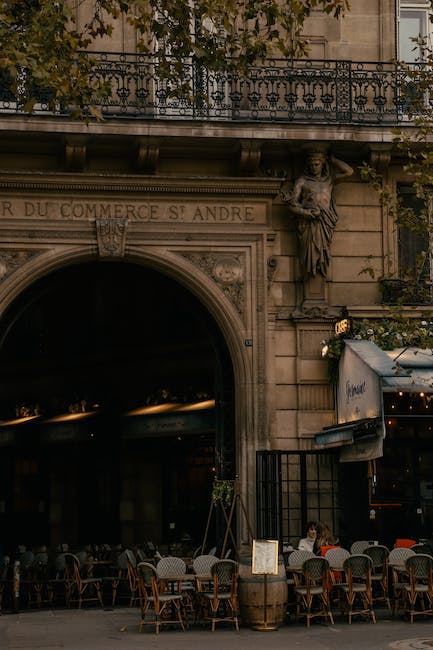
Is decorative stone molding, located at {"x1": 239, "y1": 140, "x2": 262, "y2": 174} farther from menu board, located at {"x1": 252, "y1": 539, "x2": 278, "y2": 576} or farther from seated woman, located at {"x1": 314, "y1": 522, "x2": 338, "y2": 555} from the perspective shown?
menu board, located at {"x1": 252, "y1": 539, "x2": 278, "y2": 576}

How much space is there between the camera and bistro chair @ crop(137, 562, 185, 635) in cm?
1694

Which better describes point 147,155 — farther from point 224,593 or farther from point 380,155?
point 224,593

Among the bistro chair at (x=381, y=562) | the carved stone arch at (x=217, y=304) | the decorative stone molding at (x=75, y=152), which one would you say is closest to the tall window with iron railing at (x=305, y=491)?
the carved stone arch at (x=217, y=304)

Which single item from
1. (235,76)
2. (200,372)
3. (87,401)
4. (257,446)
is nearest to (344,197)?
(235,76)

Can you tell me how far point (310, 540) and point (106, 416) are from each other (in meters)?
8.28

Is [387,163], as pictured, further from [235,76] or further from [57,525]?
[57,525]

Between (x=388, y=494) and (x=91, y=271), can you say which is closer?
(x=388, y=494)

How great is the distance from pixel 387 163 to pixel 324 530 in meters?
5.99

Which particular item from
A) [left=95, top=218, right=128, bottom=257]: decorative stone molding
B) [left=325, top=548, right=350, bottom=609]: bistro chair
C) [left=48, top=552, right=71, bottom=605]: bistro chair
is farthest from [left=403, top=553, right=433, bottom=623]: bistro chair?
[left=95, top=218, right=128, bottom=257]: decorative stone molding

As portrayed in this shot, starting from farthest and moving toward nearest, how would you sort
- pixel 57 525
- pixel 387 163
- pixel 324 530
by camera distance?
pixel 57 525, pixel 387 163, pixel 324 530

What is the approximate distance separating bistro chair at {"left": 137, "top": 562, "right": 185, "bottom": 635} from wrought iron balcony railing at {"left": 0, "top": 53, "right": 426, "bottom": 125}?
702cm

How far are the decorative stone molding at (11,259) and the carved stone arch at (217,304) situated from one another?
0.35 ft

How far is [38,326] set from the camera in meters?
27.7

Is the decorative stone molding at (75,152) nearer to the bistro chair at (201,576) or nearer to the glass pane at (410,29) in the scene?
the glass pane at (410,29)
